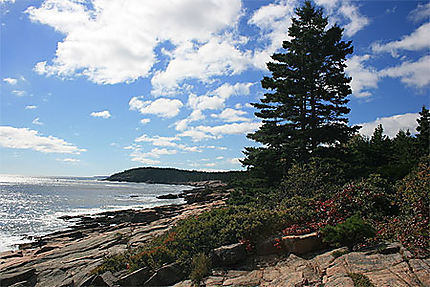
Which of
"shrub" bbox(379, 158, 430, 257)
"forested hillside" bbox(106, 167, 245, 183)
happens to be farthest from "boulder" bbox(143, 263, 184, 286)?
"forested hillside" bbox(106, 167, 245, 183)

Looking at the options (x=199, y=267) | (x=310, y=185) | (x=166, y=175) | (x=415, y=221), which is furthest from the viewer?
(x=166, y=175)

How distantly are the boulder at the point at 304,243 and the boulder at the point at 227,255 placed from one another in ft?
4.46

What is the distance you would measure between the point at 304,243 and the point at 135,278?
4782 millimetres

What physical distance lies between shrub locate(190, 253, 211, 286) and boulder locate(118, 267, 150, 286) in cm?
138

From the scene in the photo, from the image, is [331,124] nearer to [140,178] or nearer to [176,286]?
[176,286]

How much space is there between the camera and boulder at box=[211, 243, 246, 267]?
8.02 m

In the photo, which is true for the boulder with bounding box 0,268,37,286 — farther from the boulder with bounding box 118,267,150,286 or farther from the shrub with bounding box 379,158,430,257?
the shrub with bounding box 379,158,430,257

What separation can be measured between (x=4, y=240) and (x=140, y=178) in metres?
151

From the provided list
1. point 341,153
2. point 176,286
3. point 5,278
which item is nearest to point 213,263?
point 176,286

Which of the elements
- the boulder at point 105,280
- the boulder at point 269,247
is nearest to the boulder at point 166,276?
the boulder at point 105,280

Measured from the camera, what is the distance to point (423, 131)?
31.8 metres

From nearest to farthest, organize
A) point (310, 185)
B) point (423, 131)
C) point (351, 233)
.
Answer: point (351, 233) → point (310, 185) → point (423, 131)

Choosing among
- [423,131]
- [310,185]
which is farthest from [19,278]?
[423,131]

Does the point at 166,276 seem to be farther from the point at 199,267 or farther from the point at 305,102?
the point at 305,102
